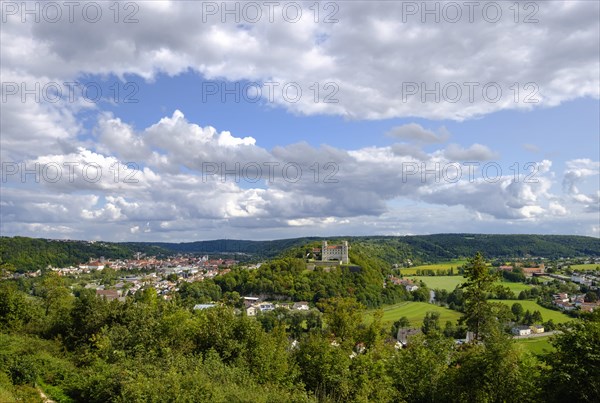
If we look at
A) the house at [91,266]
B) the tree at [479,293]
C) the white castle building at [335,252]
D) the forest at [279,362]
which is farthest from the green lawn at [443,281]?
the house at [91,266]

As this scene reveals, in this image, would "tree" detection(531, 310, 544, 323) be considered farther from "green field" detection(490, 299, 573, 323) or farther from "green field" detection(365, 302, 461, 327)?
"green field" detection(365, 302, 461, 327)

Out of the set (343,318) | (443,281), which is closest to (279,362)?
(343,318)

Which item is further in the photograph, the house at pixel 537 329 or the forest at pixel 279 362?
the house at pixel 537 329

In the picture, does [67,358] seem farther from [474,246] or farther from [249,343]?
[474,246]

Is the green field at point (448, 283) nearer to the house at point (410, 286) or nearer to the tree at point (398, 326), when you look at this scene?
the house at point (410, 286)

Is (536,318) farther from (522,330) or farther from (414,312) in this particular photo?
(414,312)

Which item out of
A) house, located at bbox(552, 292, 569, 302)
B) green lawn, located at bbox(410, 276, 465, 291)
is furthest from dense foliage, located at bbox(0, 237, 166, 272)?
house, located at bbox(552, 292, 569, 302)
